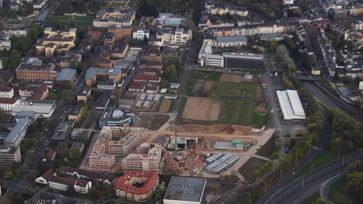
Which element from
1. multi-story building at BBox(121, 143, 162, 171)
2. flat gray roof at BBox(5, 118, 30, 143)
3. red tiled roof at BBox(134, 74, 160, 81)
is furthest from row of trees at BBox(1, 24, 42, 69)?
multi-story building at BBox(121, 143, 162, 171)

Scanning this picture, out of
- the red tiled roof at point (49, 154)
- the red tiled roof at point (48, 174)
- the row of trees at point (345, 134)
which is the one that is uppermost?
the row of trees at point (345, 134)

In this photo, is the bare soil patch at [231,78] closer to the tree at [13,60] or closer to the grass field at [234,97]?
the grass field at [234,97]

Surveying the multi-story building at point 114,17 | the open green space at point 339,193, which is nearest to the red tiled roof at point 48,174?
the open green space at point 339,193

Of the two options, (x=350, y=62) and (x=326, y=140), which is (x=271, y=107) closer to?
(x=326, y=140)

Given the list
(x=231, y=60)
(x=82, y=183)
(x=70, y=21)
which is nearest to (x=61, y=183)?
(x=82, y=183)

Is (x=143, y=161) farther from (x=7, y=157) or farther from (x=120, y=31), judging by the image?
(x=120, y=31)
